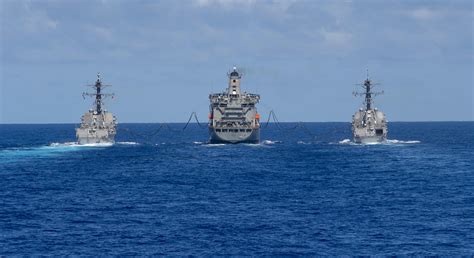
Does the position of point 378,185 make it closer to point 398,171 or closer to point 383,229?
point 398,171

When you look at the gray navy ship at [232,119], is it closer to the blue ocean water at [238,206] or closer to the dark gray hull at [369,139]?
the dark gray hull at [369,139]

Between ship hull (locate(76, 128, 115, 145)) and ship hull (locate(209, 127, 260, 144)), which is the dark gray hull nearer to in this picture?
ship hull (locate(209, 127, 260, 144))

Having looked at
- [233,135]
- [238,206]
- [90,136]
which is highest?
[233,135]

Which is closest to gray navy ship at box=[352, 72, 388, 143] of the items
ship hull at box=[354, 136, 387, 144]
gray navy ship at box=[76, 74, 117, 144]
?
ship hull at box=[354, 136, 387, 144]

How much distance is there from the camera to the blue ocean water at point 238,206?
206ft

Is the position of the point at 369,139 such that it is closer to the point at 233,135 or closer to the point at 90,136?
the point at 233,135

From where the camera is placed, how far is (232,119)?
189625mm

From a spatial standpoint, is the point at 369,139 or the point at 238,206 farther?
the point at 369,139

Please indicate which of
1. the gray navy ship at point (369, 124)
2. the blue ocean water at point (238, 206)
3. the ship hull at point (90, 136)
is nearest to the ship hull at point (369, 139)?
the gray navy ship at point (369, 124)

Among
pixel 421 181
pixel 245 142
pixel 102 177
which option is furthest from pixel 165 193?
pixel 245 142

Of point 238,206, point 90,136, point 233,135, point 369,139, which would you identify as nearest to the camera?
point 238,206

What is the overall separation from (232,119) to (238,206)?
4224 inches

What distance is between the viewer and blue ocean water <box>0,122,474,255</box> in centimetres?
6269

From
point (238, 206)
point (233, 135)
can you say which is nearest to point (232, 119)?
point (233, 135)
